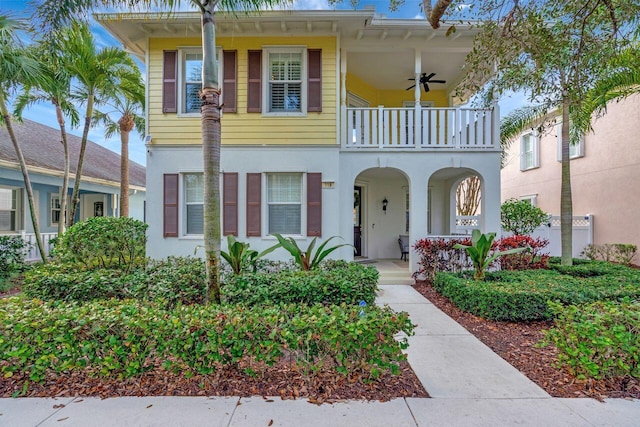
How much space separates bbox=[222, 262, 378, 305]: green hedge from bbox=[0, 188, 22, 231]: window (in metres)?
11.2

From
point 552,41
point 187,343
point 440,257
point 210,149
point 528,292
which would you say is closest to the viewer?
point 187,343

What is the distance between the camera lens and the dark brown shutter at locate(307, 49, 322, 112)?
769 cm

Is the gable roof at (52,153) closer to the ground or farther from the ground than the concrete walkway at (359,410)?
farther from the ground

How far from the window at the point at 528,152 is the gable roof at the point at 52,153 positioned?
19081 millimetres

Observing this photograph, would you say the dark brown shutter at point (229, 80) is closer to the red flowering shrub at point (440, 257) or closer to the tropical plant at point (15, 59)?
the tropical plant at point (15, 59)

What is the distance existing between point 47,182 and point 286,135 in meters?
9.87

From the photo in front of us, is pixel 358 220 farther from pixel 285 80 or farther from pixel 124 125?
pixel 124 125

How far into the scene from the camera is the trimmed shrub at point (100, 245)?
570cm

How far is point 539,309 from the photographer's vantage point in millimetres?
4738

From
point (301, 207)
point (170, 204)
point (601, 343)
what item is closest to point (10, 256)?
point (170, 204)

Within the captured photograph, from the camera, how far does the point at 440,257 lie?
24.8ft

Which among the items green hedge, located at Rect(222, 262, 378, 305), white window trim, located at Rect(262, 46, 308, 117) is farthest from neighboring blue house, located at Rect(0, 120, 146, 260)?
green hedge, located at Rect(222, 262, 378, 305)

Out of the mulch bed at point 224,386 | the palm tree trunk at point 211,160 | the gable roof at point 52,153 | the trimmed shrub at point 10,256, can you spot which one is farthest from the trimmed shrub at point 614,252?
the gable roof at point 52,153

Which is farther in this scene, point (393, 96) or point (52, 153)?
point (52, 153)
